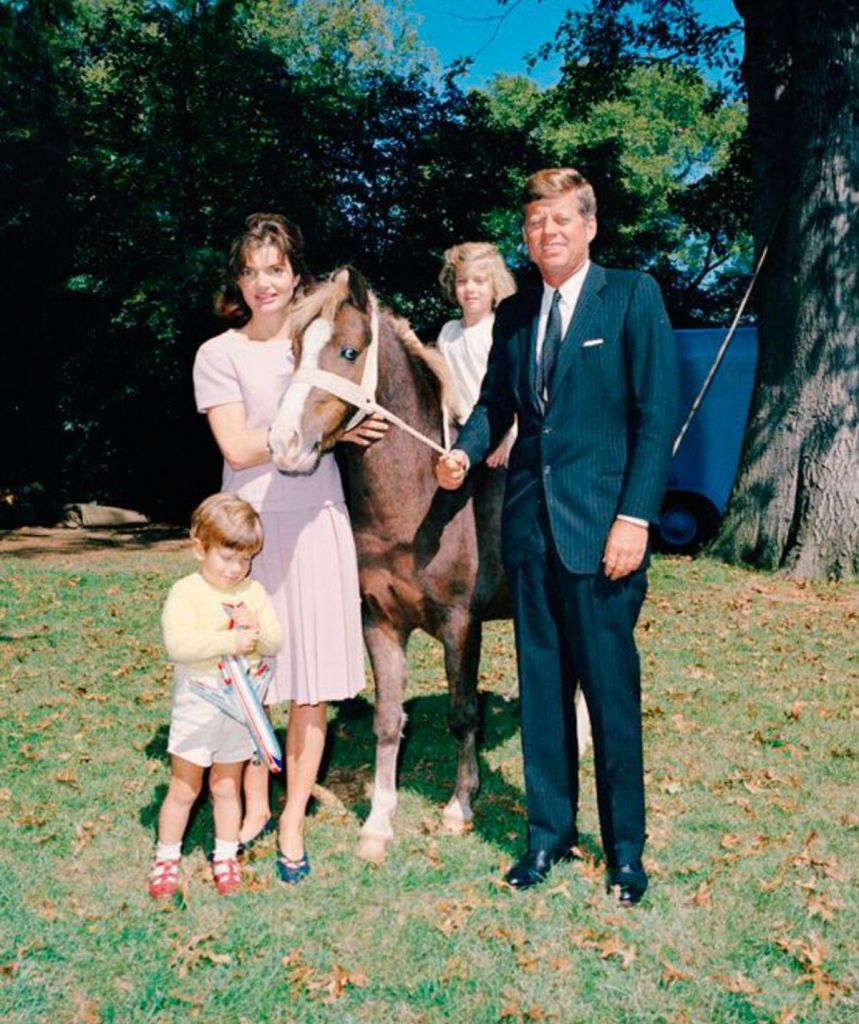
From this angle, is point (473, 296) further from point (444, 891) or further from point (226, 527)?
point (444, 891)

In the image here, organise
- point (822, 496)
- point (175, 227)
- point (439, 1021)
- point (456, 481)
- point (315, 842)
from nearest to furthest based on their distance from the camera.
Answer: point (439, 1021), point (456, 481), point (315, 842), point (822, 496), point (175, 227)

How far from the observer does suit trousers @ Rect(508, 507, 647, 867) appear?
405 cm

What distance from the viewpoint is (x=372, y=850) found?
4.72 meters

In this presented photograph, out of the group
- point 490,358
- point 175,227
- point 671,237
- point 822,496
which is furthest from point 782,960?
point 671,237

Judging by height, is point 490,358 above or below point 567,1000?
above

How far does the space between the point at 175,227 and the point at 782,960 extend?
17.3 m

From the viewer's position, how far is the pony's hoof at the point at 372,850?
468 centimetres

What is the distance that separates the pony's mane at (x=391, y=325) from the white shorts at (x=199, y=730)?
1.55 metres

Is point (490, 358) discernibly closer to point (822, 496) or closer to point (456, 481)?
point (456, 481)

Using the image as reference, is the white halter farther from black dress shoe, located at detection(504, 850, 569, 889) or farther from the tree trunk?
the tree trunk

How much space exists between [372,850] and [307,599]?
4.14 feet

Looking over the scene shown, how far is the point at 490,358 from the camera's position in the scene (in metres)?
4.54

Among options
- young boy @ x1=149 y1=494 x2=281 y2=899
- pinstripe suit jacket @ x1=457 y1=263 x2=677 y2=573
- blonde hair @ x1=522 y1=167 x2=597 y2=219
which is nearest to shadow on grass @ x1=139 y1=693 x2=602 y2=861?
young boy @ x1=149 y1=494 x2=281 y2=899

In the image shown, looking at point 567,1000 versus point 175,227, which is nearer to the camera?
→ point 567,1000
